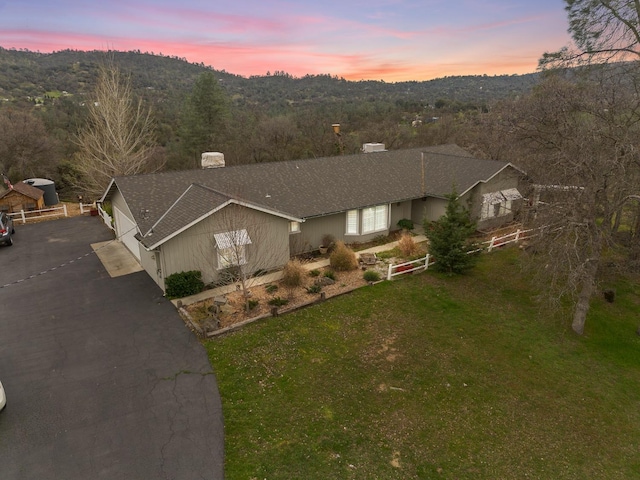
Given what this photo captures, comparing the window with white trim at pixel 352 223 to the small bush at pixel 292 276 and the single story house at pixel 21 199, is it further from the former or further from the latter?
the single story house at pixel 21 199

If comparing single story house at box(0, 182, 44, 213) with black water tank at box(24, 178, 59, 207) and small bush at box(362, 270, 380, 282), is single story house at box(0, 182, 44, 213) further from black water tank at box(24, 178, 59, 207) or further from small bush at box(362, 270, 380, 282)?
small bush at box(362, 270, 380, 282)

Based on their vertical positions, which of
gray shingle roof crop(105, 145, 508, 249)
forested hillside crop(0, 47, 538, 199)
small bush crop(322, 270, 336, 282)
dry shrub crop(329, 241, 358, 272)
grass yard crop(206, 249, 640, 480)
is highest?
forested hillside crop(0, 47, 538, 199)

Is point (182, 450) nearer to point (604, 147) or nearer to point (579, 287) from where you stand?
point (604, 147)

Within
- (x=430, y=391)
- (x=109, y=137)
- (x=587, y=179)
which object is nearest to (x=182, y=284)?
(x=430, y=391)

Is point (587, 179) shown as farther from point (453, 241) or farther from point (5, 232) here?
point (5, 232)

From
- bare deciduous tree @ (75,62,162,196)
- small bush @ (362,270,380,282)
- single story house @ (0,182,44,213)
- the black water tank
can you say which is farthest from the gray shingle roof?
the black water tank
